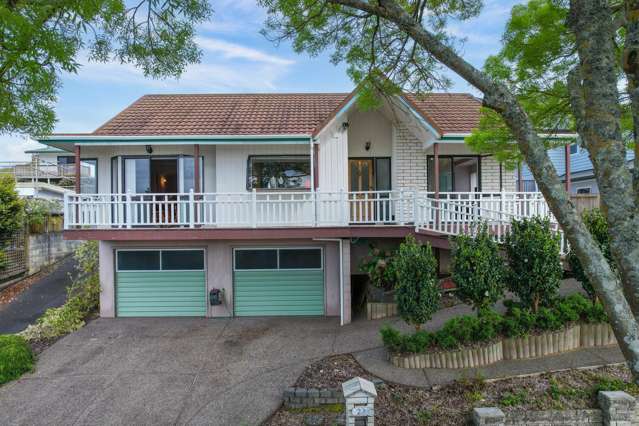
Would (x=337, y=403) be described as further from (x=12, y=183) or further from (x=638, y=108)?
(x=12, y=183)

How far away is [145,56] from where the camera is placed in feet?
20.7

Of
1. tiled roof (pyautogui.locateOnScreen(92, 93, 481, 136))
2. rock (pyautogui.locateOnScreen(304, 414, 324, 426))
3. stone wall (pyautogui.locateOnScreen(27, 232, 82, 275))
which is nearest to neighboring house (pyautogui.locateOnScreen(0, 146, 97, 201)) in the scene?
stone wall (pyautogui.locateOnScreen(27, 232, 82, 275))

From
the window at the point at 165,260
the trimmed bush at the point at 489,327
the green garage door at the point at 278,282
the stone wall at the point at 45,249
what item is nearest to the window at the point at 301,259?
the green garage door at the point at 278,282

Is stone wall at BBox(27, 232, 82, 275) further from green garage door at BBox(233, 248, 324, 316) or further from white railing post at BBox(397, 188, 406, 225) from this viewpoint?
white railing post at BBox(397, 188, 406, 225)

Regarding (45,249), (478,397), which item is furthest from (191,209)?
(45,249)

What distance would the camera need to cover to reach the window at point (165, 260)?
422 inches

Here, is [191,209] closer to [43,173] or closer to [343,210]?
[343,210]

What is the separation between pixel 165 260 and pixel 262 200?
3695 millimetres

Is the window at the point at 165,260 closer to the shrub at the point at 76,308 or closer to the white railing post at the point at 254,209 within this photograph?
the shrub at the point at 76,308

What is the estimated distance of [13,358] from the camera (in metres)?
7.31

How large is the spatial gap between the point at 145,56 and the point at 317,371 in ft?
21.5

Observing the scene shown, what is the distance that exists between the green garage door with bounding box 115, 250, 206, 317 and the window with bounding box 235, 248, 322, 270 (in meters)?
1.25

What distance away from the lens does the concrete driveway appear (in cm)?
588

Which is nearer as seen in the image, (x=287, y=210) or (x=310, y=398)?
(x=310, y=398)
